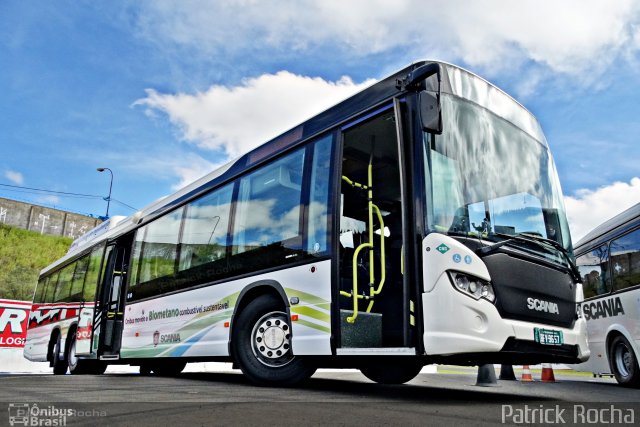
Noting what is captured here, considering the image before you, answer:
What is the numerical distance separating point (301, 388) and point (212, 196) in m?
3.35

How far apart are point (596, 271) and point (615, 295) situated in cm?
83

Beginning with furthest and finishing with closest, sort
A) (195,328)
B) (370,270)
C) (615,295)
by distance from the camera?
(615,295), (195,328), (370,270)

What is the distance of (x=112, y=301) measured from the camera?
1101cm

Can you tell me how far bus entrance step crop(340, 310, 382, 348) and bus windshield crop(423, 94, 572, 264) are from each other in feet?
4.18

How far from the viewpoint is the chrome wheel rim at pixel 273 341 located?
6.31 meters

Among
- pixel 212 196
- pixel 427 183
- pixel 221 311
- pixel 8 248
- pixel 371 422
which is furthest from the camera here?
pixel 8 248

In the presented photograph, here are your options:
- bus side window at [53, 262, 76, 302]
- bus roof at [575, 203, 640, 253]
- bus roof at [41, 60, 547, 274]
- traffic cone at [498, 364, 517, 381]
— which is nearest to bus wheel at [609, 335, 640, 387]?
traffic cone at [498, 364, 517, 381]

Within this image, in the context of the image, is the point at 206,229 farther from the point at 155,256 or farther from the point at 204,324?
the point at 155,256

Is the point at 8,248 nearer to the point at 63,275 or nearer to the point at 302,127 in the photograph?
the point at 63,275

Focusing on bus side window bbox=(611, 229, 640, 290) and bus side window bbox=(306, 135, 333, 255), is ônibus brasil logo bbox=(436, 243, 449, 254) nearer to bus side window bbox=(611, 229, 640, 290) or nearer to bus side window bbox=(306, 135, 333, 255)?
bus side window bbox=(306, 135, 333, 255)

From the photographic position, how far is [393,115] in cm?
558

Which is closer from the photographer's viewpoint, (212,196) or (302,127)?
(302,127)

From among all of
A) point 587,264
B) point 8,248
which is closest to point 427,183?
point 587,264

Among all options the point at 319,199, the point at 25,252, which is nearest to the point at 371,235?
the point at 319,199
